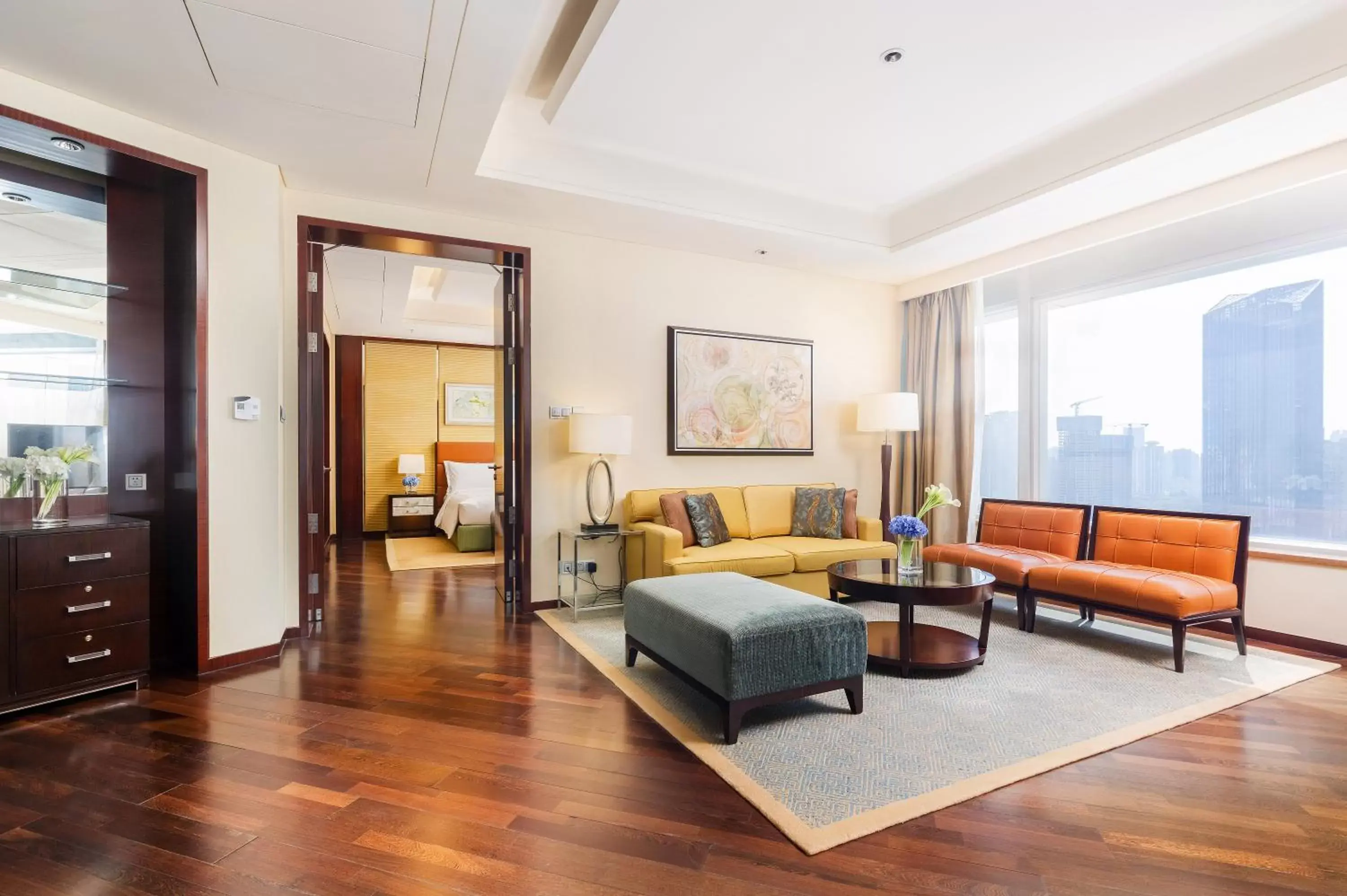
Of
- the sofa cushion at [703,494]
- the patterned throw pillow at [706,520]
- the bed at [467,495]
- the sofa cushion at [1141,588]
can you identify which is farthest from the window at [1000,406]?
the bed at [467,495]

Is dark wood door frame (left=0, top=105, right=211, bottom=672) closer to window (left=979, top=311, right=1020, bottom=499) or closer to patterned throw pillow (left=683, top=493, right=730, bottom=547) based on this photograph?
patterned throw pillow (left=683, top=493, right=730, bottom=547)

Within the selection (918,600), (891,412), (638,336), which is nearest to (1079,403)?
(891,412)

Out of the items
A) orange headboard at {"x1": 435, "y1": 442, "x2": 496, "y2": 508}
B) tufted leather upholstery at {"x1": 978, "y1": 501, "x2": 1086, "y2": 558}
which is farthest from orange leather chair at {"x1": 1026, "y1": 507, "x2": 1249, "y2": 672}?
Answer: orange headboard at {"x1": 435, "y1": 442, "x2": 496, "y2": 508}

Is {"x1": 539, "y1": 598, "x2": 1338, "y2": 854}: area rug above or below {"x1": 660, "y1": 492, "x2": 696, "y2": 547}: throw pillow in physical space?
below

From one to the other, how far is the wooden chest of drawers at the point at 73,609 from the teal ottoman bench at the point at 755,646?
2.41 metres

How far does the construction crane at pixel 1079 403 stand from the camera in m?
5.06

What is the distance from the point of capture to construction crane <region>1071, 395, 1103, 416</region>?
506cm

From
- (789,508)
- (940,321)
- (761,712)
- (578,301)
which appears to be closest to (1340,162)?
A: (940,321)

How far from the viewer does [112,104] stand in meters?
3.01

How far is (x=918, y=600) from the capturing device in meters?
3.30

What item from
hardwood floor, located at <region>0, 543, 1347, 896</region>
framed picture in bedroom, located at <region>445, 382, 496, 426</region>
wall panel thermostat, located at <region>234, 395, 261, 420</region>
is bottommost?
hardwood floor, located at <region>0, 543, 1347, 896</region>

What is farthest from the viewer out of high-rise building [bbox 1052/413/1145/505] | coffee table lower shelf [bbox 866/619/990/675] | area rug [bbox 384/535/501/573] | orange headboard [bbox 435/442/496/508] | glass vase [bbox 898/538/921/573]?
orange headboard [bbox 435/442/496/508]

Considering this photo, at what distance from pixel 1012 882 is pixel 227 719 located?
291 cm

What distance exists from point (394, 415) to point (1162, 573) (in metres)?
8.33
